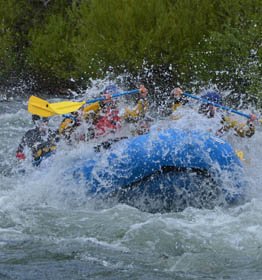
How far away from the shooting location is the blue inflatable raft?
700 centimetres

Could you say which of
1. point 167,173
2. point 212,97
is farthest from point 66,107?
point 212,97

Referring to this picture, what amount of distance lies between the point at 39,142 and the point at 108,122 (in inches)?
31.7

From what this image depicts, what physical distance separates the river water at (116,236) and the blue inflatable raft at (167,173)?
17 cm

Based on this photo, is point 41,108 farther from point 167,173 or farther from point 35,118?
point 167,173

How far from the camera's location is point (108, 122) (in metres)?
8.15

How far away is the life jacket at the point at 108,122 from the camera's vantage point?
8.11 metres

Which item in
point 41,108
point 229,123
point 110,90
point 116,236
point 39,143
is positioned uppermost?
point 110,90

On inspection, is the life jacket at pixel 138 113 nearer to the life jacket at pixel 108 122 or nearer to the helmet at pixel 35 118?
the life jacket at pixel 108 122

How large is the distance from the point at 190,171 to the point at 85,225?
118 centimetres

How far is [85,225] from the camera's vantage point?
6621mm

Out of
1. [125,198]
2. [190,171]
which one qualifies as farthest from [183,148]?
[125,198]

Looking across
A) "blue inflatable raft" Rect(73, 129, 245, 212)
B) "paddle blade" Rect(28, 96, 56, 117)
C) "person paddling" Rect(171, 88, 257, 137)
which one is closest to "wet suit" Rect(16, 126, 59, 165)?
"paddle blade" Rect(28, 96, 56, 117)

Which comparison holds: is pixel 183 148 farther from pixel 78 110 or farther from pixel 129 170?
pixel 78 110

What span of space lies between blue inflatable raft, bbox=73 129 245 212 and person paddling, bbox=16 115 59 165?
829mm
